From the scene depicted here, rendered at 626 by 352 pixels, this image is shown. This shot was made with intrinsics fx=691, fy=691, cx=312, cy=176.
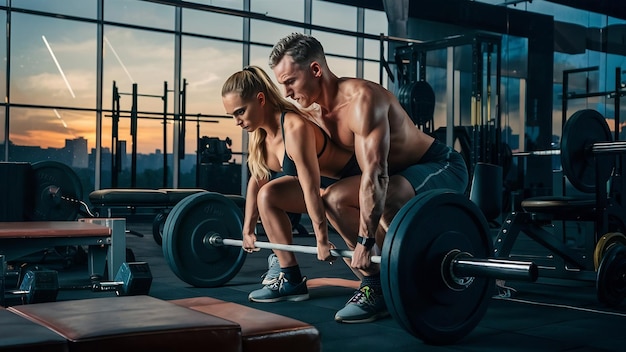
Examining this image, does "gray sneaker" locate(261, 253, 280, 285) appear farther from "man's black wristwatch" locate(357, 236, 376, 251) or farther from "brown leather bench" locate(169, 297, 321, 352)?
"brown leather bench" locate(169, 297, 321, 352)

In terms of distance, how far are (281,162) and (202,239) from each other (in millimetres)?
722

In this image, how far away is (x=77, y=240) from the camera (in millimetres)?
2941

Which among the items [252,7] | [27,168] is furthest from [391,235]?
[252,7]

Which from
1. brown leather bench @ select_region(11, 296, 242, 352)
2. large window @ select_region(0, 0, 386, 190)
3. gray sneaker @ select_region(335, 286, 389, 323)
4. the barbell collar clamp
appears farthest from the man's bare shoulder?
large window @ select_region(0, 0, 386, 190)

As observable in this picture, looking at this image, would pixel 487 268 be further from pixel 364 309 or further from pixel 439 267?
pixel 364 309

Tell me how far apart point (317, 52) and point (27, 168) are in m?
2.47

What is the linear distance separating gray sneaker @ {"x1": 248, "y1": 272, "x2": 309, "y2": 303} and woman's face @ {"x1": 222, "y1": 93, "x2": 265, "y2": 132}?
696 millimetres

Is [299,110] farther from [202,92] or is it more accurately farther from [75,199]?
[202,92]

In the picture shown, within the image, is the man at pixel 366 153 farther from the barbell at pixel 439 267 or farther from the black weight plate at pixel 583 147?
the black weight plate at pixel 583 147

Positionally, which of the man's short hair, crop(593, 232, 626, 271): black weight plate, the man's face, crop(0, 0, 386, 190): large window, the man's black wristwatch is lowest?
crop(593, 232, 626, 271): black weight plate

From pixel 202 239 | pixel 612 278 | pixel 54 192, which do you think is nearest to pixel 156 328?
pixel 202 239

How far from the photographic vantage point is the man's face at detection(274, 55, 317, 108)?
2.29 m

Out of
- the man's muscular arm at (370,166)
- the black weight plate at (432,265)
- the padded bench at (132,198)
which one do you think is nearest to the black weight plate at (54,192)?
the padded bench at (132,198)

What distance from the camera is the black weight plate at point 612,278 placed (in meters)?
2.85
